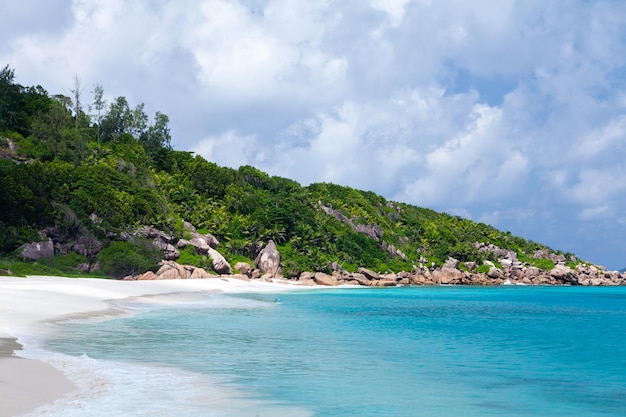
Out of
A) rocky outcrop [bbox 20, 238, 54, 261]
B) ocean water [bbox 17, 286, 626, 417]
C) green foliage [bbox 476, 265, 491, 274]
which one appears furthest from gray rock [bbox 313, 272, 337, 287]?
ocean water [bbox 17, 286, 626, 417]

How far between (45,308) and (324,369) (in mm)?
16373

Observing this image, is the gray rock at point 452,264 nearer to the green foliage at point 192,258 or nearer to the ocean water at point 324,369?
the green foliage at point 192,258

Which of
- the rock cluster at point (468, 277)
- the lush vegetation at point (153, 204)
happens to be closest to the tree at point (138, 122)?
the lush vegetation at point (153, 204)

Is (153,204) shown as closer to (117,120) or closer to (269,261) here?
(269,261)

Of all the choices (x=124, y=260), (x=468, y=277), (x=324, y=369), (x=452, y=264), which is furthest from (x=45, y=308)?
(x=452, y=264)

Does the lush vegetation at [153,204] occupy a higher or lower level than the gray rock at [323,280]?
higher

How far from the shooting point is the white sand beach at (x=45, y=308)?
10.8 metres

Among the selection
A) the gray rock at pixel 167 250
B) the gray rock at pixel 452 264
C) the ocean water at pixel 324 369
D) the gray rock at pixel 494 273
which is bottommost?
the ocean water at pixel 324 369

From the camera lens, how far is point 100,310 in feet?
95.4

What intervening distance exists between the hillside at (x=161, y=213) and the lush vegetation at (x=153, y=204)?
23 centimetres

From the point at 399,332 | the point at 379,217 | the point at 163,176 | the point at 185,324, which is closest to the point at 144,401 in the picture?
the point at 185,324

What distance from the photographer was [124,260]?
198 feet

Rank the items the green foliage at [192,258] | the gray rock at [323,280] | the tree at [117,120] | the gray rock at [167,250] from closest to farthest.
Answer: the gray rock at [167,250], the green foliage at [192,258], the gray rock at [323,280], the tree at [117,120]

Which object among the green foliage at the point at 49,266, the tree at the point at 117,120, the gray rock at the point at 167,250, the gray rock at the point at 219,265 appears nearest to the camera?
the green foliage at the point at 49,266
